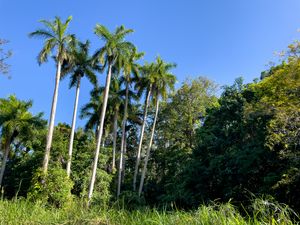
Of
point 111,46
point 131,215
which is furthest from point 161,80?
point 131,215

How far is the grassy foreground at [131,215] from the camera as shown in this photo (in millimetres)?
4773

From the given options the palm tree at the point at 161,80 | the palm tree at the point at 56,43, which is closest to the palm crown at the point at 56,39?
the palm tree at the point at 56,43

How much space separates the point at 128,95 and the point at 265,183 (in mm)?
20922

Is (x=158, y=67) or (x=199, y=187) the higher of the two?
(x=158, y=67)

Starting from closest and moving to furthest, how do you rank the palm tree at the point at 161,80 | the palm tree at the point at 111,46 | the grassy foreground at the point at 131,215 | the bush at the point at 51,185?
1. the grassy foreground at the point at 131,215
2. the bush at the point at 51,185
3. the palm tree at the point at 111,46
4. the palm tree at the point at 161,80

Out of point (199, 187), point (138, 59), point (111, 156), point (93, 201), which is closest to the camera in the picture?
point (93, 201)

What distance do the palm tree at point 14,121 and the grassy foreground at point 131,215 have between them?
2374cm

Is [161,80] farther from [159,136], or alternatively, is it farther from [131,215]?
[131,215]

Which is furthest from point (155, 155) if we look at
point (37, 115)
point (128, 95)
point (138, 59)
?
point (37, 115)

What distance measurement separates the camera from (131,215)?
5.99m

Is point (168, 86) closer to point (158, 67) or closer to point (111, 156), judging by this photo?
point (158, 67)

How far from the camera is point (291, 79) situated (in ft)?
44.3

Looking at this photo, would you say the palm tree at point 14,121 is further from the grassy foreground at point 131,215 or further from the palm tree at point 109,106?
the grassy foreground at point 131,215

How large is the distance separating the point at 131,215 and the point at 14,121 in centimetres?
2556
